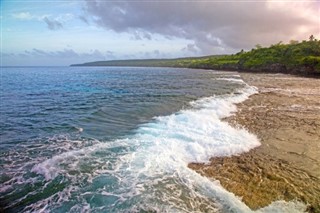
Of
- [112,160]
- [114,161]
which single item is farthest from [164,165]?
[112,160]

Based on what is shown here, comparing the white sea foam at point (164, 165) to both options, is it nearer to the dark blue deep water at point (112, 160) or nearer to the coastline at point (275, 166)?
the dark blue deep water at point (112, 160)

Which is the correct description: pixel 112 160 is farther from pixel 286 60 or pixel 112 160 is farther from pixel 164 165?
pixel 286 60

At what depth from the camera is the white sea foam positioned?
767 centimetres

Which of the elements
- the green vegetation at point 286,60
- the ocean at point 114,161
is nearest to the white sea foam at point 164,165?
the ocean at point 114,161

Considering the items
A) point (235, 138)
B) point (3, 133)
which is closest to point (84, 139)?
point (3, 133)

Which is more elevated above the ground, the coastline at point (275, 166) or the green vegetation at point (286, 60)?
the green vegetation at point (286, 60)

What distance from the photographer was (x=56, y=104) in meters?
24.9

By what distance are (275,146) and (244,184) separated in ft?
15.6

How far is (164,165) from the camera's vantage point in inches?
397

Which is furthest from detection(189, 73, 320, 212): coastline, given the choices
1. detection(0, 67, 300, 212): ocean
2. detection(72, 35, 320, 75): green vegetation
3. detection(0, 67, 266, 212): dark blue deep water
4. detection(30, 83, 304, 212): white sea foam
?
detection(72, 35, 320, 75): green vegetation

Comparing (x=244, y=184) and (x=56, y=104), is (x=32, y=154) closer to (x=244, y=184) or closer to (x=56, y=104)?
(x=244, y=184)

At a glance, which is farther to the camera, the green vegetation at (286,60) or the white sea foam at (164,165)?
the green vegetation at (286,60)

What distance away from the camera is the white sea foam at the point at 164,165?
7668 mm

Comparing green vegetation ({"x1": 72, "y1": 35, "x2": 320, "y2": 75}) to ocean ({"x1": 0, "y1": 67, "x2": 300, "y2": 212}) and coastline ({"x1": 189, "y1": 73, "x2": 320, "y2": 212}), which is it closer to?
coastline ({"x1": 189, "y1": 73, "x2": 320, "y2": 212})
